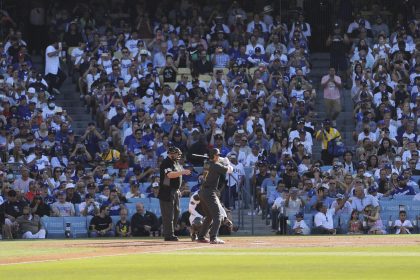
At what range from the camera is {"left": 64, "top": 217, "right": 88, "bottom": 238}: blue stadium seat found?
2782 centimetres

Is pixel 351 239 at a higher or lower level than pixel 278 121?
lower

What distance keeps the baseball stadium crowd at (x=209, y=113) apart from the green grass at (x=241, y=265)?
723 cm

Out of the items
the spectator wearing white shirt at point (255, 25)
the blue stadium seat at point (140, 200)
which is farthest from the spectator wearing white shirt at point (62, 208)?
the spectator wearing white shirt at point (255, 25)

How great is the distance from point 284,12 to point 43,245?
1743cm

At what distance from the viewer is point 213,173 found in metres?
22.7

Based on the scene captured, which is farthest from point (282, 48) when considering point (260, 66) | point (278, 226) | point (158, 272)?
point (158, 272)

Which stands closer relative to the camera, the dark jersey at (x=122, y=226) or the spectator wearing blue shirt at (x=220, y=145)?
the dark jersey at (x=122, y=226)

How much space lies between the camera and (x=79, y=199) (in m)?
29.0

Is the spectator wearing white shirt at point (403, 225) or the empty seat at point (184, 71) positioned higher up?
the empty seat at point (184, 71)

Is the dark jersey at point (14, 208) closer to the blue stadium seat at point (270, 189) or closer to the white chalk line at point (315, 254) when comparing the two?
the blue stadium seat at point (270, 189)

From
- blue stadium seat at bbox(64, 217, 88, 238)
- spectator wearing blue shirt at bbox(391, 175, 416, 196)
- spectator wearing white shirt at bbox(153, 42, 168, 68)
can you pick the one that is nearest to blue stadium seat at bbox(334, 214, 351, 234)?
spectator wearing blue shirt at bbox(391, 175, 416, 196)

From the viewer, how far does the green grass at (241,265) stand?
16.7 meters

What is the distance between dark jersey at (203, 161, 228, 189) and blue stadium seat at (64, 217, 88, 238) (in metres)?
5.82

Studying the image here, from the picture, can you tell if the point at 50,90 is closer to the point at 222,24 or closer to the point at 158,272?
the point at 222,24
